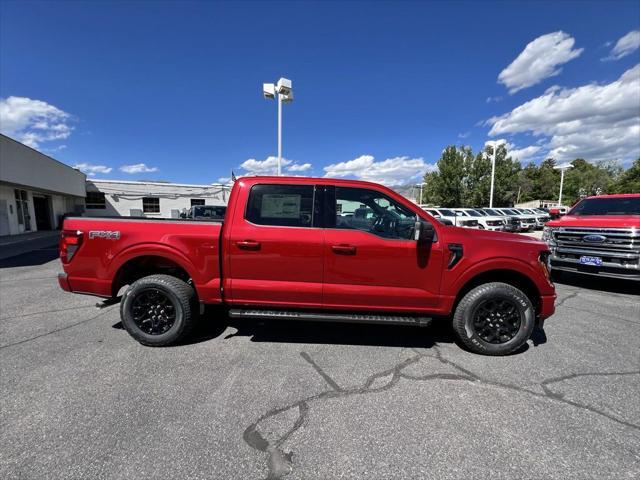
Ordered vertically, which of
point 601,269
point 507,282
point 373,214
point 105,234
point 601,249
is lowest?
point 601,269

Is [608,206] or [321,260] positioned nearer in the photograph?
[321,260]

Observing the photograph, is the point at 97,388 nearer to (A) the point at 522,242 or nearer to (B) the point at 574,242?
(A) the point at 522,242

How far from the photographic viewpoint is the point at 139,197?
99.7 feet

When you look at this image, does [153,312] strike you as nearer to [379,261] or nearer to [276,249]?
[276,249]

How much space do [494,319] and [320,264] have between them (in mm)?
2140

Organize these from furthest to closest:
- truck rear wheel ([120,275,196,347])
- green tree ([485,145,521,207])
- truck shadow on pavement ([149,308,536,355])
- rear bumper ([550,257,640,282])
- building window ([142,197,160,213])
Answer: green tree ([485,145,521,207]) → building window ([142,197,160,213]) → rear bumper ([550,257,640,282]) → truck shadow on pavement ([149,308,536,355]) → truck rear wheel ([120,275,196,347])

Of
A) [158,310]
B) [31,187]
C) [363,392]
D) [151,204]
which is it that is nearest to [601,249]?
[363,392]

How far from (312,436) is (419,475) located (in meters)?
0.76

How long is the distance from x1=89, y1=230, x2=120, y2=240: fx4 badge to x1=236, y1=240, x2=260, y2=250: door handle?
1.50 m

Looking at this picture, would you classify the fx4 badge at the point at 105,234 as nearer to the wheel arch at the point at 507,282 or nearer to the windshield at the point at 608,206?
the wheel arch at the point at 507,282


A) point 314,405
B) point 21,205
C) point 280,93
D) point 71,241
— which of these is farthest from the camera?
point 21,205

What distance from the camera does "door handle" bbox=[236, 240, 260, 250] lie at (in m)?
3.51

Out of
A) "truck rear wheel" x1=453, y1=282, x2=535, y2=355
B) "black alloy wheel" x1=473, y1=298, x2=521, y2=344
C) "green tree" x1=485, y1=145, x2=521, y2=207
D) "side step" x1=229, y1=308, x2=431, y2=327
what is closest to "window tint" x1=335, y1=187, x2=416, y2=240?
"side step" x1=229, y1=308, x2=431, y2=327

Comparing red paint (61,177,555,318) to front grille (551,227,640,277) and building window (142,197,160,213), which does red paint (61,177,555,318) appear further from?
building window (142,197,160,213)
